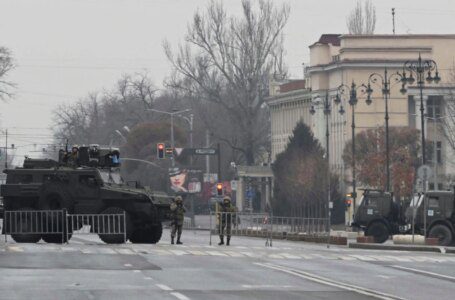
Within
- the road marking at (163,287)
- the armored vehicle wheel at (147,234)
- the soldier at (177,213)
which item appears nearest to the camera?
the road marking at (163,287)

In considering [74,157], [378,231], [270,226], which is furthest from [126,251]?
[378,231]

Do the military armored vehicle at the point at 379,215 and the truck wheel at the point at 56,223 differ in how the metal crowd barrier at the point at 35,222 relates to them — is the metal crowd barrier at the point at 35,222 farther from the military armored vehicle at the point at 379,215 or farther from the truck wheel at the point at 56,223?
the military armored vehicle at the point at 379,215

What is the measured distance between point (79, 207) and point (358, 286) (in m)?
17.9

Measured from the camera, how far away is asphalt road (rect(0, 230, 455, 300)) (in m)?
22.6

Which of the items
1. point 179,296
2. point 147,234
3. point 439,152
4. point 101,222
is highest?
point 439,152

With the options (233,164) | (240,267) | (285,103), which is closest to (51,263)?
(240,267)

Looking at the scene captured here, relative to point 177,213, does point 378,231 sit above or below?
below

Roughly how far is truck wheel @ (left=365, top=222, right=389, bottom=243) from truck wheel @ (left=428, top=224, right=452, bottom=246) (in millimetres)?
5443

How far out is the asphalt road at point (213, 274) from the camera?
22.6 meters

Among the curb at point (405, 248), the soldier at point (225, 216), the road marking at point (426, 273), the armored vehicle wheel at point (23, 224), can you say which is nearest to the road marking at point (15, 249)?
the armored vehicle wheel at point (23, 224)

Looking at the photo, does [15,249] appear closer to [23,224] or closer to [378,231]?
[23,224]

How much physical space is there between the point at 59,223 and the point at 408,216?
57.1 feet

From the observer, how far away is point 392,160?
100062 mm

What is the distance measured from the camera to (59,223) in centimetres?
4131
